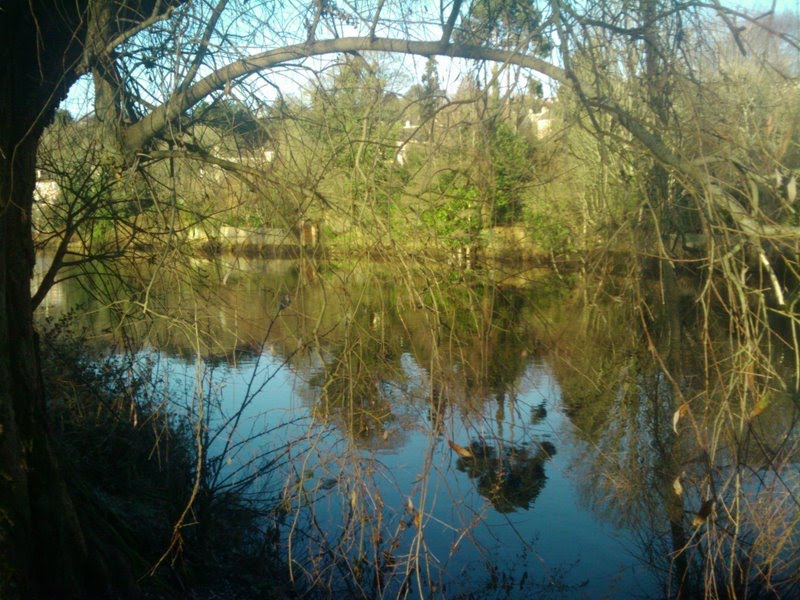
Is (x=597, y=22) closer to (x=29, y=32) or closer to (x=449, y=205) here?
(x=449, y=205)

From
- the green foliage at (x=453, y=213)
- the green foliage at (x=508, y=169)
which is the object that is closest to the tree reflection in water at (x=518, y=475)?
the green foliage at (x=508, y=169)

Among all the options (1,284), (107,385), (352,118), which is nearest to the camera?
(1,284)

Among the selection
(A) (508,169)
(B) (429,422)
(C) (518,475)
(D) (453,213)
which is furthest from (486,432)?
(C) (518,475)

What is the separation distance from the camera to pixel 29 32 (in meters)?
4.19

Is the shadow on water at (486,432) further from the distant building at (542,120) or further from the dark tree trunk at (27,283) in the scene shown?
the distant building at (542,120)

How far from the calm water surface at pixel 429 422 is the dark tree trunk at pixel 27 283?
0.74 m

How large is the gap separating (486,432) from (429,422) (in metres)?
0.51

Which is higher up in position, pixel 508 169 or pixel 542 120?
pixel 542 120

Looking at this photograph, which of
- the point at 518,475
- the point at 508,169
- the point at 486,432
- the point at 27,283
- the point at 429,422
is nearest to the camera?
the point at 429,422

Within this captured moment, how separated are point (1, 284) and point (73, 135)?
164 centimetres

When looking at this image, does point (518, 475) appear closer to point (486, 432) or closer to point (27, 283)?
point (486, 432)

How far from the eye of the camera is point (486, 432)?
443cm

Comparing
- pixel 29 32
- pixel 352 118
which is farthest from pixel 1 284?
pixel 352 118

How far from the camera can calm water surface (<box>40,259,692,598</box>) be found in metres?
3.96
